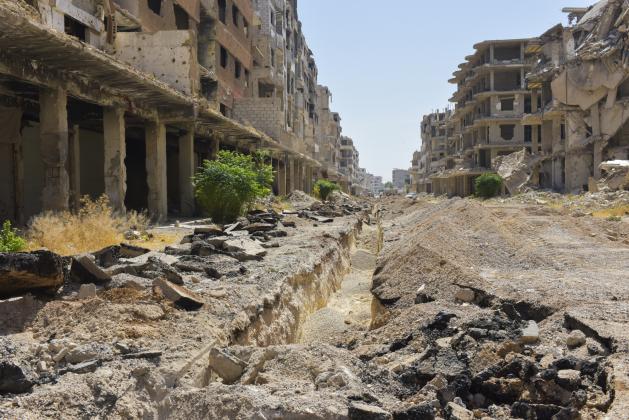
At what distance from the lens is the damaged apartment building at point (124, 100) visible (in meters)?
11.6

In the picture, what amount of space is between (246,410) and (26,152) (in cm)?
1482

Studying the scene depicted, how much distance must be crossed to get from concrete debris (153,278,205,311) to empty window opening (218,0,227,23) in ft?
86.6

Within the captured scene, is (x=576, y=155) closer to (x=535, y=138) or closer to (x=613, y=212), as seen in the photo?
(x=613, y=212)

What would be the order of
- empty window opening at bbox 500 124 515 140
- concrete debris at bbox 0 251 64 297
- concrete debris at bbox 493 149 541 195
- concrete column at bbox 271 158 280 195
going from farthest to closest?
empty window opening at bbox 500 124 515 140, concrete debris at bbox 493 149 541 195, concrete column at bbox 271 158 280 195, concrete debris at bbox 0 251 64 297

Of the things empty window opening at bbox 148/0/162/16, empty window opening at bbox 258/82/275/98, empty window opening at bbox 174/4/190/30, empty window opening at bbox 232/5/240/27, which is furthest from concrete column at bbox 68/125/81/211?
empty window opening at bbox 258/82/275/98

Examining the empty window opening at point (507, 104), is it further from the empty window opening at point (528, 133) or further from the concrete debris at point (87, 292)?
the concrete debris at point (87, 292)

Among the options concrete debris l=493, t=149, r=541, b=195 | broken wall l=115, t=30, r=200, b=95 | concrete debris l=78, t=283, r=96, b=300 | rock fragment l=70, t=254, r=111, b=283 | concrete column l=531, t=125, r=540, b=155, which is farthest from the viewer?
concrete column l=531, t=125, r=540, b=155

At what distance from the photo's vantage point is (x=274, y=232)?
13727mm

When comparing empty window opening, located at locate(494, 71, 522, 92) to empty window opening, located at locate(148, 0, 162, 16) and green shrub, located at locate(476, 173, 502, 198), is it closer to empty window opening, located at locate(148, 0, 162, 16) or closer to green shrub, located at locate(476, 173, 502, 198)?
green shrub, located at locate(476, 173, 502, 198)

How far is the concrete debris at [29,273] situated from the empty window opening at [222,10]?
26771 mm

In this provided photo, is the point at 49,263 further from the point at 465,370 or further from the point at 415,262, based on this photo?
the point at 415,262

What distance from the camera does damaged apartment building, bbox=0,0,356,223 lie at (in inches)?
456

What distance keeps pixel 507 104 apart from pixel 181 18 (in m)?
40.1

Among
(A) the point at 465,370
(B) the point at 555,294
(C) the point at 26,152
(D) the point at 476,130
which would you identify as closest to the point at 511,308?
(B) the point at 555,294
